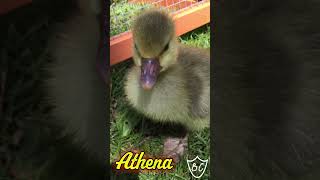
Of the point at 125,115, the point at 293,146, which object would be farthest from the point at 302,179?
the point at 125,115

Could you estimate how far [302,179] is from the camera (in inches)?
41.4

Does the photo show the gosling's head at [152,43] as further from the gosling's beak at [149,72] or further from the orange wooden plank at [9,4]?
the orange wooden plank at [9,4]

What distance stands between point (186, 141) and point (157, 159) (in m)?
0.07

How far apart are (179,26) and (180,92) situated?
0.44 feet

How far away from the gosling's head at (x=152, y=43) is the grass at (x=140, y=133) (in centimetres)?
8

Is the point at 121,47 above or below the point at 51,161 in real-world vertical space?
above

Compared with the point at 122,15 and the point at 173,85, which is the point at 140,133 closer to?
the point at 173,85

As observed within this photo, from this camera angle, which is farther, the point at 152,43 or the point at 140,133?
the point at 140,133

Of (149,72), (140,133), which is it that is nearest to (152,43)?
(149,72)

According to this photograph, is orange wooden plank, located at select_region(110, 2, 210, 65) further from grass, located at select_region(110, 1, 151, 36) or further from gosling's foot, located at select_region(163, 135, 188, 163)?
gosling's foot, located at select_region(163, 135, 188, 163)

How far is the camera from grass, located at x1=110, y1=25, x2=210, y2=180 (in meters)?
1.09

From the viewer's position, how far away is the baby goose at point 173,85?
1032 millimetres

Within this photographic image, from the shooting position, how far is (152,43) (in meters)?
1.00

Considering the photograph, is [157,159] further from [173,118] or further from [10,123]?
[10,123]
